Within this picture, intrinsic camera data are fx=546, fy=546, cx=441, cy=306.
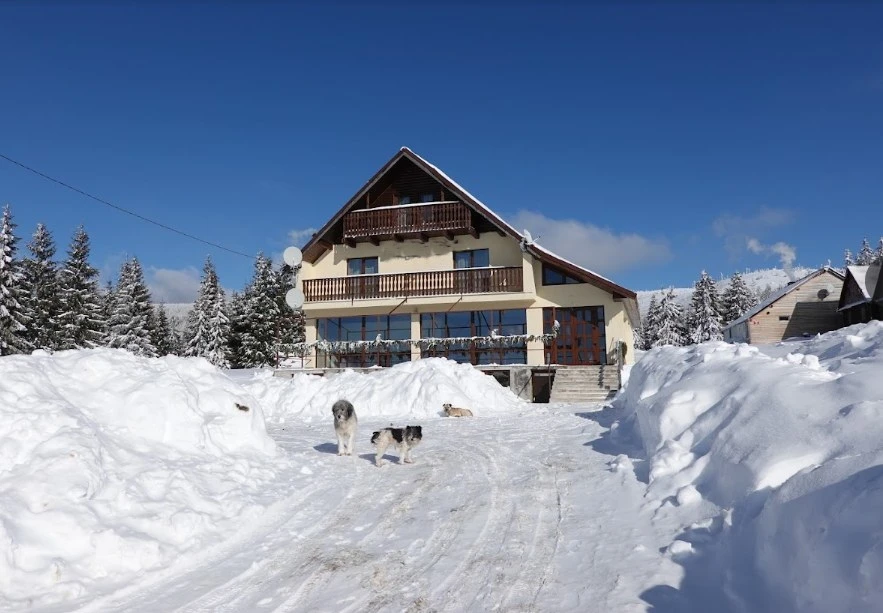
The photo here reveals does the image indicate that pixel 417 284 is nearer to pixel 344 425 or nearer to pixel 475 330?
pixel 475 330

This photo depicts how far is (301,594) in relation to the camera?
4504 mm

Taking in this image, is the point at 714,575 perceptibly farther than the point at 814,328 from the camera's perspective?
No

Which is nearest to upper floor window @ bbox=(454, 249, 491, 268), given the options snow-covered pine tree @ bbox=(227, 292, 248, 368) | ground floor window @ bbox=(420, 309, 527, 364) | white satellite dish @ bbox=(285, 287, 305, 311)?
ground floor window @ bbox=(420, 309, 527, 364)

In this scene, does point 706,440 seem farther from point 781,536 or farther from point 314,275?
point 314,275

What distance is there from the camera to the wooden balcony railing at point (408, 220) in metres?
25.0

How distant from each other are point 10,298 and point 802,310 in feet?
171

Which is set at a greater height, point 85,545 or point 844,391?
point 844,391

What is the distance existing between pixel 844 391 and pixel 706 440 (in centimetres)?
166

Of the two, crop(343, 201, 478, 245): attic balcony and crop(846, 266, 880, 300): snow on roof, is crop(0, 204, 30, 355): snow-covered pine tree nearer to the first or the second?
crop(343, 201, 478, 245): attic balcony

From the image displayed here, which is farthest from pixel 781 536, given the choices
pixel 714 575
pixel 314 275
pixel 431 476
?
pixel 314 275

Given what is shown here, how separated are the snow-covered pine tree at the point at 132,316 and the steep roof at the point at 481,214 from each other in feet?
82.6

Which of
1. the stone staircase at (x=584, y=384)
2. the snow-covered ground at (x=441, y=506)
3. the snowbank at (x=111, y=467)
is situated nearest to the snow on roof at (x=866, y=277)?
the stone staircase at (x=584, y=384)

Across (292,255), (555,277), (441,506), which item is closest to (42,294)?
(292,255)

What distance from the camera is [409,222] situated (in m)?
25.7
